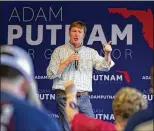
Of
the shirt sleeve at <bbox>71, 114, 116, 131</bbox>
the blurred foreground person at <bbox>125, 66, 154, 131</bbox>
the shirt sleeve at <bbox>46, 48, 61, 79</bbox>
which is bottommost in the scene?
the shirt sleeve at <bbox>71, 114, 116, 131</bbox>

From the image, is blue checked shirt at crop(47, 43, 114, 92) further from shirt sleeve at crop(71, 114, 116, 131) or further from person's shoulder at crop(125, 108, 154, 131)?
person's shoulder at crop(125, 108, 154, 131)

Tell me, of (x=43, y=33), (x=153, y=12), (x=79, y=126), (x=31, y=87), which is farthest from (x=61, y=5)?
(x=31, y=87)

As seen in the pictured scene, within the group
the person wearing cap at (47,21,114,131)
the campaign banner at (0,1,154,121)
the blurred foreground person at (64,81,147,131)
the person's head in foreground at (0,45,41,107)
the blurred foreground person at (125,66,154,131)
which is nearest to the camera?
the person's head in foreground at (0,45,41,107)

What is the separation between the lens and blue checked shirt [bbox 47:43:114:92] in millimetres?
4594

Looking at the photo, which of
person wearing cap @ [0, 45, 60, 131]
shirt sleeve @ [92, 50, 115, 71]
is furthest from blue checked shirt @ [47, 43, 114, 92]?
person wearing cap @ [0, 45, 60, 131]

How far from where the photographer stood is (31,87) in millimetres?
1438

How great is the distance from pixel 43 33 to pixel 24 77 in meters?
4.54

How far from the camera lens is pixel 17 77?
4.52ft


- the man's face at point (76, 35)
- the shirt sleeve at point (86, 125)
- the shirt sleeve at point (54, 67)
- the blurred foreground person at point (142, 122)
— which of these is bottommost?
the shirt sleeve at point (86, 125)

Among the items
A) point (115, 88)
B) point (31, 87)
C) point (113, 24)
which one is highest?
point (113, 24)

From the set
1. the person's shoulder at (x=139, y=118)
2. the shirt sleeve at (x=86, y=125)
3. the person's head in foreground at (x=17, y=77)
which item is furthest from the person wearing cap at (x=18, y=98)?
the shirt sleeve at (x=86, y=125)

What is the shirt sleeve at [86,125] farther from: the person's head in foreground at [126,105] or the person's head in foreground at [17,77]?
the person's head in foreground at [17,77]

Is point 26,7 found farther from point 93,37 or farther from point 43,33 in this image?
point 93,37

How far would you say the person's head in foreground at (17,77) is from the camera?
138 centimetres
